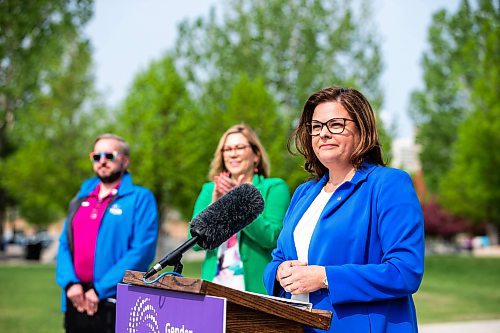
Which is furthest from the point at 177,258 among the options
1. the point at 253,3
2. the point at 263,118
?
the point at 253,3

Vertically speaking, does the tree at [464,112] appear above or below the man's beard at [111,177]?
above

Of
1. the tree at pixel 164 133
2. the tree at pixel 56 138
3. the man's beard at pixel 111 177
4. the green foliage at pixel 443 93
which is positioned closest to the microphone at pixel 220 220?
the man's beard at pixel 111 177

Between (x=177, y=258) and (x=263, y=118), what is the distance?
91.8ft

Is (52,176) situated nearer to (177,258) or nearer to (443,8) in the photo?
(443,8)

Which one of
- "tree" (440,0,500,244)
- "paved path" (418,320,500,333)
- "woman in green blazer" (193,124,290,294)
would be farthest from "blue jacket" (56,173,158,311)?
"tree" (440,0,500,244)

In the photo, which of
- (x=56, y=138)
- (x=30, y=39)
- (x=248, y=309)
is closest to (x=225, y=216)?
(x=248, y=309)

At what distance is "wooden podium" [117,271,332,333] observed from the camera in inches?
89.7

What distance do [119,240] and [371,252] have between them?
3039 millimetres

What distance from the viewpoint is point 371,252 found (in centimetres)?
280

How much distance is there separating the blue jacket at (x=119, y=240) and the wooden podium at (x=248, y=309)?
2.82 m

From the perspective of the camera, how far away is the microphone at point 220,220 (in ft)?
8.29

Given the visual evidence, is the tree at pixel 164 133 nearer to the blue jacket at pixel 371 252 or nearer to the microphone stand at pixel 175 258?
the blue jacket at pixel 371 252

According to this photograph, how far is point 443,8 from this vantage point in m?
44.6

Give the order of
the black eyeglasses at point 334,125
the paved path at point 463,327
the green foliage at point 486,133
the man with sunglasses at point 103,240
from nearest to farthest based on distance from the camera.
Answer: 1. the black eyeglasses at point 334,125
2. the man with sunglasses at point 103,240
3. the paved path at point 463,327
4. the green foliage at point 486,133
